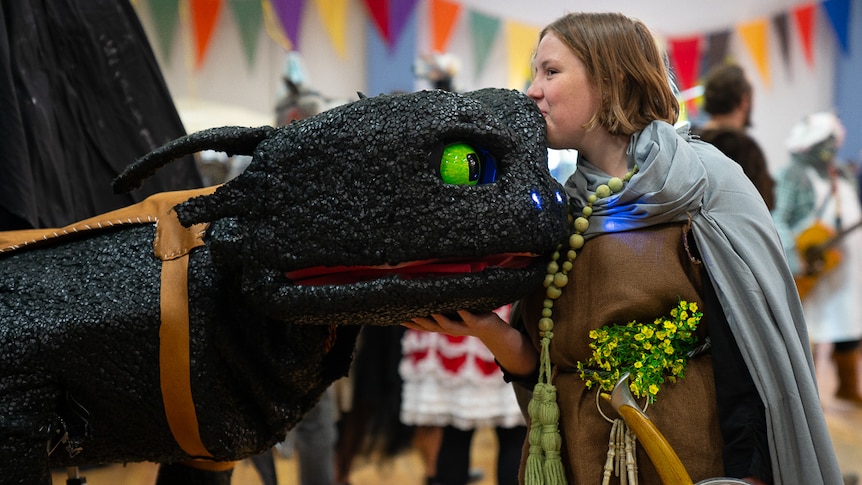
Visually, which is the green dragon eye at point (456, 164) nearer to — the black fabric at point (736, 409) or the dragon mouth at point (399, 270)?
the dragon mouth at point (399, 270)

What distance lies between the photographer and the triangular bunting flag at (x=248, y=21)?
386 cm

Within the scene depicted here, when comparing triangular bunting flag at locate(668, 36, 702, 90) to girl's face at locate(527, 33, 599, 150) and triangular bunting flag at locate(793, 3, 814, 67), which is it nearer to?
triangular bunting flag at locate(793, 3, 814, 67)

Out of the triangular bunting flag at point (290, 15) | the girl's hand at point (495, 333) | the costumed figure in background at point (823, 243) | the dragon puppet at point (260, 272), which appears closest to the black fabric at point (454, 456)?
the girl's hand at point (495, 333)

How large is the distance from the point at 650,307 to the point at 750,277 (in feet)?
0.39

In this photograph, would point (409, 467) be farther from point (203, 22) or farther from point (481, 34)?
point (481, 34)

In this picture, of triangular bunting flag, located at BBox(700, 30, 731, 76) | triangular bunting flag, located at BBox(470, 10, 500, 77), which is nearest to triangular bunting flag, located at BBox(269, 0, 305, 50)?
triangular bunting flag, located at BBox(470, 10, 500, 77)

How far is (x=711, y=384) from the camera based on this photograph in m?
1.02

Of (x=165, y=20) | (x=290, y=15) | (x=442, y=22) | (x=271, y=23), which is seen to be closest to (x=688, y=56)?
(x=442, y=22)

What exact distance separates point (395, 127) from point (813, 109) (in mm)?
5744

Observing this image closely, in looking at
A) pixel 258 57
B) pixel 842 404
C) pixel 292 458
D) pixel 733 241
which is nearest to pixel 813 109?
pixel 842 404

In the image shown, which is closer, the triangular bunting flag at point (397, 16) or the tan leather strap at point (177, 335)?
the tan leather strap at point (177, 335)

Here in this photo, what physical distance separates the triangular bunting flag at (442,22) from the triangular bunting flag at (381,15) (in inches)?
13.2

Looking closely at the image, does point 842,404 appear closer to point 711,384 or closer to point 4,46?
point 711,384

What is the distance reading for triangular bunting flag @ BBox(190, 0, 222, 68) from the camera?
3713 mm
